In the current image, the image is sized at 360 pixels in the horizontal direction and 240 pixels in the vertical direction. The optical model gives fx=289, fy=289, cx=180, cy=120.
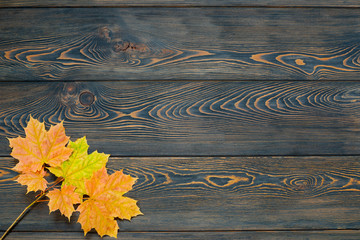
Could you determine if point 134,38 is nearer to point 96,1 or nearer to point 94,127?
point 96,1

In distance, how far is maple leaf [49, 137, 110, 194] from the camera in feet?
2.51

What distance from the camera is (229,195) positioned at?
0.80 metres

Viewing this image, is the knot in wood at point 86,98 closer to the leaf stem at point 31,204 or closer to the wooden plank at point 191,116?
the wooden plank at point 191,116

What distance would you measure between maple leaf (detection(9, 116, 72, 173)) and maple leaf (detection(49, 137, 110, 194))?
0.02 meters

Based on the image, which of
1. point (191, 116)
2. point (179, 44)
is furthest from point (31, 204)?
point (179, 44)

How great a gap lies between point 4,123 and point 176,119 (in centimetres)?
48

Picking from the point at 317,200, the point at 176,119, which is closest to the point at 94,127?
the point at 176,119

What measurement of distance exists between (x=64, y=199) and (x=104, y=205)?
107 mm

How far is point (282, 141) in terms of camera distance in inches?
32.0

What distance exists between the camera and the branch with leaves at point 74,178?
0.76 meters

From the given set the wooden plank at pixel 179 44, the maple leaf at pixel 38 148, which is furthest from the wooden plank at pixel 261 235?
the wooden plank at pixel 179 44

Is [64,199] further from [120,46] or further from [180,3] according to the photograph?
[180,3]

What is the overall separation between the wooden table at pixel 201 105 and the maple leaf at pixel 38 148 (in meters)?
0.05

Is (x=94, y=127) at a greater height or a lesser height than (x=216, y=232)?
greater
